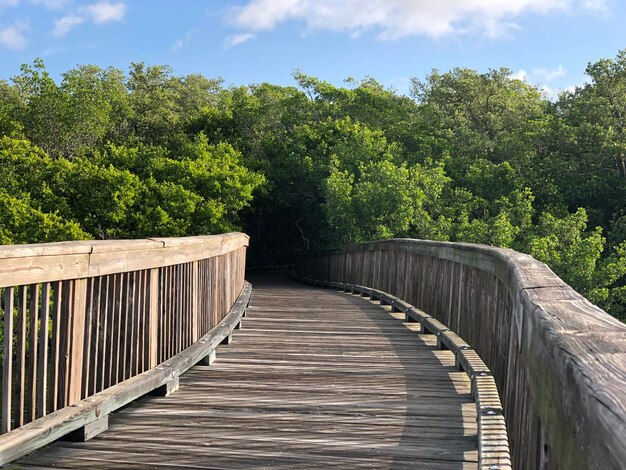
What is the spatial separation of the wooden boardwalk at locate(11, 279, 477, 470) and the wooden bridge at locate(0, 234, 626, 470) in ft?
0.05

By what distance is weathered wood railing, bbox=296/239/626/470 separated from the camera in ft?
3.22

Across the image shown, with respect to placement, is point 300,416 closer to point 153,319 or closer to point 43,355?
point 153,319

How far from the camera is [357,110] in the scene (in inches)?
1309

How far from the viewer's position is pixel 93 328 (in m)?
3.31

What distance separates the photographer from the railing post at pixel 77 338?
9.95 feet

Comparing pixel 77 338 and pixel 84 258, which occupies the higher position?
pixel 84 258

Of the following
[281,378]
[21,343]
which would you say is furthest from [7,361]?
[281,378]

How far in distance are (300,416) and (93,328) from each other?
4.16 feet

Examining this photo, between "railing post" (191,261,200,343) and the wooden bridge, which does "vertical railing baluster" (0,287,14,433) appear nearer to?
the wooden bridge

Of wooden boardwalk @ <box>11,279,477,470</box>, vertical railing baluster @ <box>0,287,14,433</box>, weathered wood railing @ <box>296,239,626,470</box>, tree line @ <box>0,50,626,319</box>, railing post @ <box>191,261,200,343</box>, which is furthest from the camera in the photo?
tree line @ <box>0,50,626,319</box>

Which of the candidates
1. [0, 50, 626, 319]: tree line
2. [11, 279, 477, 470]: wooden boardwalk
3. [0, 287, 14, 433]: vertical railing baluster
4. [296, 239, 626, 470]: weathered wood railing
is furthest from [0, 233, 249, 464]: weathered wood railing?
[0, 50, 626, 319]: tree line

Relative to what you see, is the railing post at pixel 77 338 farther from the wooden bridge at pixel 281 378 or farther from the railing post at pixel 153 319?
the railing post at pixel 153 319

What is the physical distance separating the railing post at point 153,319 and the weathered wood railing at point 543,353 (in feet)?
7.02

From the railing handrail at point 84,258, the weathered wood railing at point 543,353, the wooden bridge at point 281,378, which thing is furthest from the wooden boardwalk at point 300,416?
the railing handrail at point 84,258
